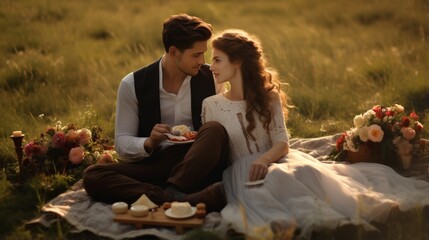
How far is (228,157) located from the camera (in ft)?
18.6

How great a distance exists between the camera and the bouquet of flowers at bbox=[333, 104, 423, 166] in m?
5.93

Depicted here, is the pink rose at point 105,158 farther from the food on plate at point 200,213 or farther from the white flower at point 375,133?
the white flower at point 375,133

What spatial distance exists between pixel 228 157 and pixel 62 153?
170 cm

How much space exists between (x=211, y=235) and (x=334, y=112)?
3.87 m

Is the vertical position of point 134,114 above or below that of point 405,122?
above

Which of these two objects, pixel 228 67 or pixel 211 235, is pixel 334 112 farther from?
pixel 211 235

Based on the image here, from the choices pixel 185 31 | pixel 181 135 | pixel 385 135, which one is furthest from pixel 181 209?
pixel 385 135

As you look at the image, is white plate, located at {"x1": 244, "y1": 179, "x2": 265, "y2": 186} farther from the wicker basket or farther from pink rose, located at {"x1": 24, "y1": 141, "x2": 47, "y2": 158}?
pink rose, located at {"x1": 24, "y1": 141, "x2": 47, "y2": 158}

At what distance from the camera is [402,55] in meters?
10.1

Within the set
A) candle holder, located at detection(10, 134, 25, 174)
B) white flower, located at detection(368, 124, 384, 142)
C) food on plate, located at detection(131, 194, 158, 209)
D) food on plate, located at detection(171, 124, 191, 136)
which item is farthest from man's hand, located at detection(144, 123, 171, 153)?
white flower, located at detection(368, 124, 384, 142)

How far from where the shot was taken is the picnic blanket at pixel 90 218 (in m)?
4.78

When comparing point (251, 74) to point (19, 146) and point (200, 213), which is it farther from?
point (19, 146)

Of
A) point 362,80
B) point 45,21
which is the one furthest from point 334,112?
point 45,21

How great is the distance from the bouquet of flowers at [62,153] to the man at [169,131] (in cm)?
64
